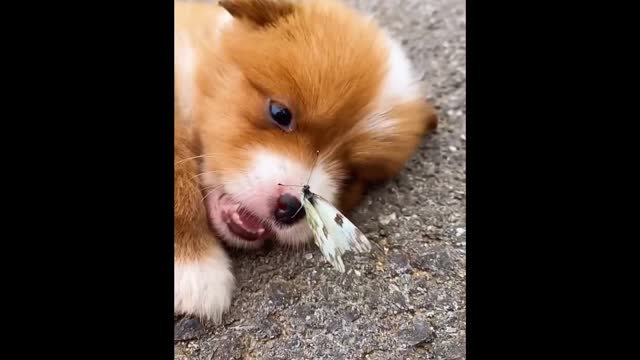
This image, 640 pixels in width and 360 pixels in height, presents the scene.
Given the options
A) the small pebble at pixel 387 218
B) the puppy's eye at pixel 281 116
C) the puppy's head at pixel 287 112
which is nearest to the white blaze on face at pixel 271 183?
the puppy's head at pixel 287 112

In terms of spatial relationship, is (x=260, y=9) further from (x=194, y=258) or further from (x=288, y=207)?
(x=194, y=258)

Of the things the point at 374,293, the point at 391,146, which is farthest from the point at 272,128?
the point at 374,293

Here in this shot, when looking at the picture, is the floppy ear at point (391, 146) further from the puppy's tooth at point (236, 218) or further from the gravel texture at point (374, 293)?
the puppy's tooth at point (236, 218)

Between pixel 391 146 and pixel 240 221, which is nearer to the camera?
pixel 240 221

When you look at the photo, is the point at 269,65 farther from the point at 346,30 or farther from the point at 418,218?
the point at 418,218

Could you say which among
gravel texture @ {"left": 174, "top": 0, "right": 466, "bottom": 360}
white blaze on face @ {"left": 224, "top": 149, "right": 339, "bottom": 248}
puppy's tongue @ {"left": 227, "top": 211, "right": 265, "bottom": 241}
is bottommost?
gravel texture @ {"left": 174, "top": 0, "right": 466, "bottom": 360}

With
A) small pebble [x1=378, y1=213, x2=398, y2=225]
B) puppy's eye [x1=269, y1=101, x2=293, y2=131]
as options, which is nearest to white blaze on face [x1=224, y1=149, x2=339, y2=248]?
puppy's eye [x1=269, y1=101, x2=293, y2=131]

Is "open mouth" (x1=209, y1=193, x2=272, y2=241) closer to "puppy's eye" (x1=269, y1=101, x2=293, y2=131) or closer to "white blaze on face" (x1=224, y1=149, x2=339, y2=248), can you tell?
"white blaze on face" (x1=224, y1=149, x2=339, y2=248)
